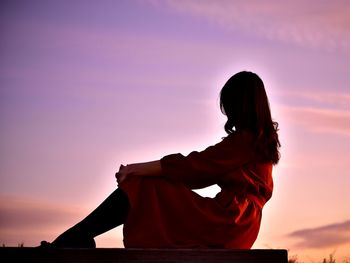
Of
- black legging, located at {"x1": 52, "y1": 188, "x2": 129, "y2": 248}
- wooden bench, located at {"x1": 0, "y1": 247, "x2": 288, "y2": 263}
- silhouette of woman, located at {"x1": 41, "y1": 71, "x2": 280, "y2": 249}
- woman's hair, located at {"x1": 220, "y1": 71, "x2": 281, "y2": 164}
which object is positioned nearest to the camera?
wooden bench, located at {"x1": 0, "y1": 247, "x2": 288, "y2": 263}

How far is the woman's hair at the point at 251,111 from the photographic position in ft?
15.1

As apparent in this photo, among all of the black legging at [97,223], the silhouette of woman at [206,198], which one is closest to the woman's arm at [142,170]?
the silhouette of woman at [206,198]

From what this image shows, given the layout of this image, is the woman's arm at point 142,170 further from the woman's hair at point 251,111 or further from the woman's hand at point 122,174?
the woman's hair at point 251,111

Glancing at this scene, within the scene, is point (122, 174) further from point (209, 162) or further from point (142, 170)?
point (209, 162)

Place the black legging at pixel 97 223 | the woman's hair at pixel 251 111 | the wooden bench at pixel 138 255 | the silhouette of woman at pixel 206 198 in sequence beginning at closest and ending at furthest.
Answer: the wooden bench at pixel 138 255 < the black legging at pixel 97 223 < the silhouette of woman at pixel 206 198 < the woman's hair at pixel 251 111

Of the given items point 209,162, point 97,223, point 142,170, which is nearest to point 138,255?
point 97,223

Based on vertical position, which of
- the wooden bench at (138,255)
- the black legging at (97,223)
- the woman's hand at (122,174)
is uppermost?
the woman's hand at (122,174)

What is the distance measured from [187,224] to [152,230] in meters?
0.22

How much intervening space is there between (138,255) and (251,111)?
1.24m

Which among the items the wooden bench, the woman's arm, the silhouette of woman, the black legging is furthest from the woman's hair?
the black legging

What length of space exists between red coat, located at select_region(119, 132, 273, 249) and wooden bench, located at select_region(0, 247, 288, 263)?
12.0 inches

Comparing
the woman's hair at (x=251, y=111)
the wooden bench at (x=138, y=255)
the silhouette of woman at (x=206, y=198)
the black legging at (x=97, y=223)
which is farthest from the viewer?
the woman's hair at (x=251, y=111)

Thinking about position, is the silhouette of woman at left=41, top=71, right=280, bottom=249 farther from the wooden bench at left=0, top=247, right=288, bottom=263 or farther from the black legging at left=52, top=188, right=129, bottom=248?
the wooden bench at left=0, top=247, right=288, bottom=263

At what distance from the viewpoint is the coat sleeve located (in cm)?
438
